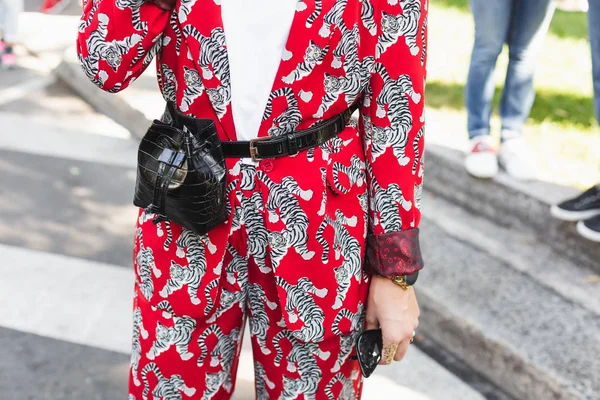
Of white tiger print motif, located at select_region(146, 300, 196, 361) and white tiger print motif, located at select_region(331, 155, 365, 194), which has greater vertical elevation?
white tiger print motif, located at select_region(331, 155, 365, 194)

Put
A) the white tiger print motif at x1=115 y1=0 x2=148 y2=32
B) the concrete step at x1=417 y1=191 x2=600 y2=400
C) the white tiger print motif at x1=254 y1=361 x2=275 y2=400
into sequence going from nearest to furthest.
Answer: the white tiger print motif at x1=115 y1=0 x2=148 y2=32, the white tiger print motif at x1=254 y1=361 x2=275 y2=400, the concrete step at x1=417 y1=191 x2=600 y2=400

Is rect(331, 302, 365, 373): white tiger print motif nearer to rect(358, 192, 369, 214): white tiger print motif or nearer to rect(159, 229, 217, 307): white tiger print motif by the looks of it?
rect(358, 192, 369, 214): white tiger print motif

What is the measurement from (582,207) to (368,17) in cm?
235

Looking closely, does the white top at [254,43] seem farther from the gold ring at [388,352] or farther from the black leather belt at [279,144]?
the gold ring at [388,352]

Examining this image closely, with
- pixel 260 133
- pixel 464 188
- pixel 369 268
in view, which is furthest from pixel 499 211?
pixel 260 133

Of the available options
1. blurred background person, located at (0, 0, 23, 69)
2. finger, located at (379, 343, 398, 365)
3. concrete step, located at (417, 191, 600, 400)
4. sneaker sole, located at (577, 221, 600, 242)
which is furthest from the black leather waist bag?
blurred background person, located at (0, 0, 23, 69)

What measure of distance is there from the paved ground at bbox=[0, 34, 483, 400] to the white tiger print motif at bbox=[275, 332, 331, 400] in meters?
1.33

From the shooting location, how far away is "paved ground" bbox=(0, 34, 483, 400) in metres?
2.93

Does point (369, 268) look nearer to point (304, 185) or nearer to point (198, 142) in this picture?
point (304, 185)

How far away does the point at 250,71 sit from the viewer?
1.36 metres

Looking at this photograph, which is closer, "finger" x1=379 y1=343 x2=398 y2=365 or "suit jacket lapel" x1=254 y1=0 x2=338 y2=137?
"suit jacket lapel" x1=254 y1=0 x2=338 y2=137

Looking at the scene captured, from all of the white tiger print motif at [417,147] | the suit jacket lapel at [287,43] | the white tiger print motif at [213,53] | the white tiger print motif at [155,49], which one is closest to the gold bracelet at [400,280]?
the white tiger print motif at [417,147]

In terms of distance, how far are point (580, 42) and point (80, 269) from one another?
460 cm

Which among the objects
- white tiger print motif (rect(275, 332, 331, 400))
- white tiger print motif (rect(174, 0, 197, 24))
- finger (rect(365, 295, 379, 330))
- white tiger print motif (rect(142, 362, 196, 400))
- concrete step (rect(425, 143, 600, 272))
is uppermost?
white tiger print motif (rect(174, 0, 197, 24))
